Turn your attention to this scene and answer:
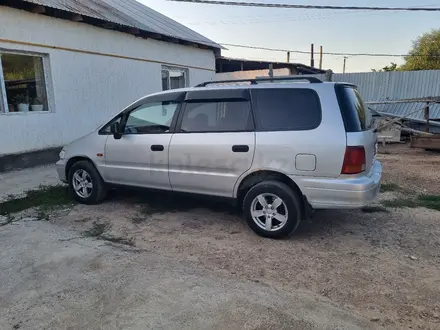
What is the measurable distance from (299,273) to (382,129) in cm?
1035

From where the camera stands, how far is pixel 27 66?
7793 mm

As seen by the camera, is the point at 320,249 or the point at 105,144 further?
the point at 105,144

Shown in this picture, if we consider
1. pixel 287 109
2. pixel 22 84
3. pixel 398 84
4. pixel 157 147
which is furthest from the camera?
pixel 398 84

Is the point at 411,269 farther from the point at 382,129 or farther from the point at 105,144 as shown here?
the point at 382,129

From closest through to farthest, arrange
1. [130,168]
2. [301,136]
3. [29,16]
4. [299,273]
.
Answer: [299,273], [301,136], [130,168], [29,16]

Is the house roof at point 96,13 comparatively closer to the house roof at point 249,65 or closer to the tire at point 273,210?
the house roof at point 249,65

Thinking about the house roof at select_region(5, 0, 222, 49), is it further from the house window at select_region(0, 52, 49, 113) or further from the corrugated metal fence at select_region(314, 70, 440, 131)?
the corrugated metal fence at select_region(314, 70, 440, 131)

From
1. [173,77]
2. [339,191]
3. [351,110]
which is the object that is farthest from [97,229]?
[173,77]

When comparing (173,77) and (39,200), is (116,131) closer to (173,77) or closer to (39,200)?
(39,200)

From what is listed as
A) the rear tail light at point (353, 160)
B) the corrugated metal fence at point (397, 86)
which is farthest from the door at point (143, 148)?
the corrugated metal fence at point (397, 86)

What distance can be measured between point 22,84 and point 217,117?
5.79m

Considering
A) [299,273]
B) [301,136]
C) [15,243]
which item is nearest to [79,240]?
[15,243]

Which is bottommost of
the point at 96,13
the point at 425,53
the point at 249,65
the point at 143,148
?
the point at 143,148

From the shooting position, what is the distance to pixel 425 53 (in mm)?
34281
